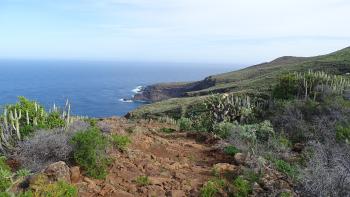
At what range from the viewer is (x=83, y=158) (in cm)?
1004

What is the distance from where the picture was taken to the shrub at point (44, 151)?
10.2 m

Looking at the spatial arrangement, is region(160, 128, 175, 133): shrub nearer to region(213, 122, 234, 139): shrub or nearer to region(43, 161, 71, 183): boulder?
region(213, 122, 234, 139): shrub

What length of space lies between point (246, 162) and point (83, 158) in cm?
393

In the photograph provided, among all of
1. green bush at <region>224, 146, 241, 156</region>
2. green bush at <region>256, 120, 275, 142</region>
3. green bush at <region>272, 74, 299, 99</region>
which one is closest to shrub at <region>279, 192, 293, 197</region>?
green bush at <region>224, 146, 241, 156</region>

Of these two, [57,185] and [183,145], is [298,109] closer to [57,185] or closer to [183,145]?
[183,145]

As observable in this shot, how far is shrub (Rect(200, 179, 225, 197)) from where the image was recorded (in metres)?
8.92

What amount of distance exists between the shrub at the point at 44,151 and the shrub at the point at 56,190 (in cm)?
192

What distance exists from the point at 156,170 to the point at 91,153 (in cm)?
166

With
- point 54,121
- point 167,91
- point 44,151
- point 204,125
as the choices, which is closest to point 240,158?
point 44,151

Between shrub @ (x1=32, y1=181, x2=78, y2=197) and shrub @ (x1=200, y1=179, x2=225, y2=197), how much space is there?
101 inches

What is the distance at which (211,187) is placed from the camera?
29.9 ft

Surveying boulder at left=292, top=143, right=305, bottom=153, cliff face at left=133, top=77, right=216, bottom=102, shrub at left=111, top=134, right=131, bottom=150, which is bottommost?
cliff face at left=133, top=77, right=216, bottom=102

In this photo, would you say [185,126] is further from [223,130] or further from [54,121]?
[54,121]

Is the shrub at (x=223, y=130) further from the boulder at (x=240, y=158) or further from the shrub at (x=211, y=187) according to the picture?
the shrub at (x=211, y=187)
